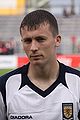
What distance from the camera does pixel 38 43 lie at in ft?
8.32

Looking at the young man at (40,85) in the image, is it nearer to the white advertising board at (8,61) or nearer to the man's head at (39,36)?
the man's head at (39,36)

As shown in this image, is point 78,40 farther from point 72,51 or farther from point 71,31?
point 71,31

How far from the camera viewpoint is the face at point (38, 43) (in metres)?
2.50

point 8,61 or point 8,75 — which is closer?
point 8,75

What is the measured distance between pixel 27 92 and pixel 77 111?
13.5 inches

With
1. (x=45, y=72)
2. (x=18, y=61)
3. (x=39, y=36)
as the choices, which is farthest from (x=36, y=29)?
(x=18, y=61)

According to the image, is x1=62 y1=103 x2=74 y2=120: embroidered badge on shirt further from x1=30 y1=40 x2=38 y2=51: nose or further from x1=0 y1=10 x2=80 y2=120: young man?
x1=30 y1=40 x2=38 y2=51: nose

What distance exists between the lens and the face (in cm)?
250

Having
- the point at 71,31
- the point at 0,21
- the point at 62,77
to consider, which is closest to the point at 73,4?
the point at 71,31

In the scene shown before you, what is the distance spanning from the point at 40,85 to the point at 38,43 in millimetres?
296

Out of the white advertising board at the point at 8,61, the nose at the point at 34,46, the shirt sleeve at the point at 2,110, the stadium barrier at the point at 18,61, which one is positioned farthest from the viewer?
the white advertising board at the point at 8,61

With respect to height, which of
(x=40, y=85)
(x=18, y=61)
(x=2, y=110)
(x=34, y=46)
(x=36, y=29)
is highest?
(x=36, y=29)

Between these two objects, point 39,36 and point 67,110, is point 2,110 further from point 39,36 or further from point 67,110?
point 39,36

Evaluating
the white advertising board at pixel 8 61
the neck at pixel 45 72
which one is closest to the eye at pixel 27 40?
the neck at pixel 45 72
